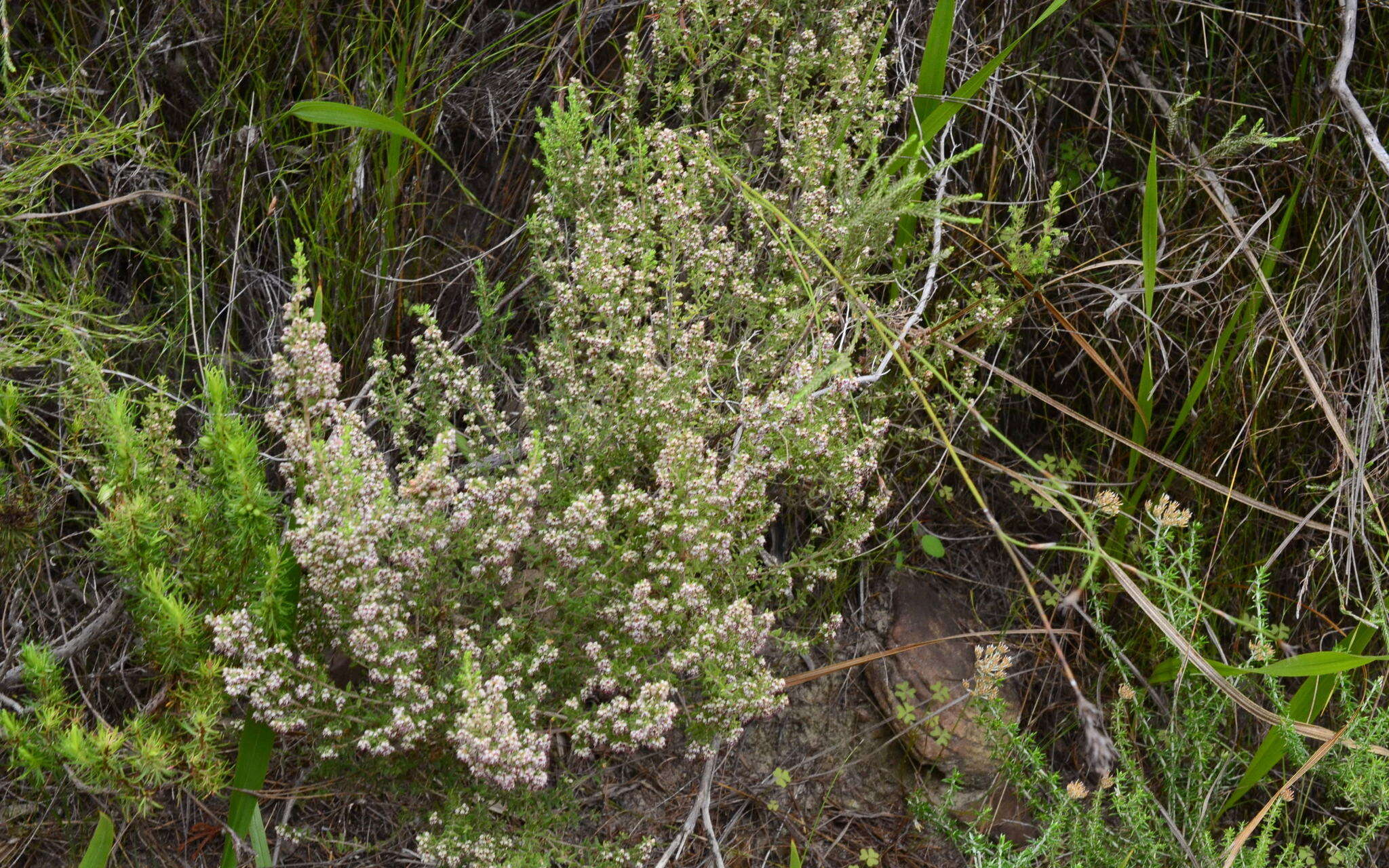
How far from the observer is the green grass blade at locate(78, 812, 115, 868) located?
6.19 ft

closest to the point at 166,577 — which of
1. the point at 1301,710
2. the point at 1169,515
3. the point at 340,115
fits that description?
the point at 340,115

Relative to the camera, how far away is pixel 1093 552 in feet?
6.13

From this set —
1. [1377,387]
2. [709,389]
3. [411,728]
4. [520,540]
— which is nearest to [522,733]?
[411,728]

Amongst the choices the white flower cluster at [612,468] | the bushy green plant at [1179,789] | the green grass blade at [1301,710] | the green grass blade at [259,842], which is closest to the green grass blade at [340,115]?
the white flower cluster at [612,468]

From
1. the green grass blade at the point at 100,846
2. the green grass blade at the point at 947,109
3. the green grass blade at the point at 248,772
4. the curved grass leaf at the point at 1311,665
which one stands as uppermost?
the green grass blade at the point at 947,109

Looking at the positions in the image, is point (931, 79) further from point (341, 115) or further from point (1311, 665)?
point (1311, 665)

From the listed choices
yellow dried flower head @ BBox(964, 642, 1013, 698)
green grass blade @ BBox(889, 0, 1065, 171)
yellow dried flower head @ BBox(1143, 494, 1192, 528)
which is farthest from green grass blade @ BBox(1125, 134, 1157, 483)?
yellow dried flower head @ BBox(964, 642, 1013, 698)

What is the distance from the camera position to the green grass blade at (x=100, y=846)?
189cm

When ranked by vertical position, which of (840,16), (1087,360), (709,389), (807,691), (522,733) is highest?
(840,16)

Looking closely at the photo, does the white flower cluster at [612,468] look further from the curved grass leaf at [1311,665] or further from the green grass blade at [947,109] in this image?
the curved grass leaf at [1311,665]

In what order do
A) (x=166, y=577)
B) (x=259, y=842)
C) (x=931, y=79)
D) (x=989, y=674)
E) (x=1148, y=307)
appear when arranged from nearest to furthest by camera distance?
(x=166, y=577), (x=259, y=842), (x=989, y=674), (x=1148, y=307), (x=931, y=79)

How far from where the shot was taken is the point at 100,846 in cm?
190

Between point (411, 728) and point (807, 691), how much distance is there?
117 centimetres

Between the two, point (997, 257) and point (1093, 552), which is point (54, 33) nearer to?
point (997, 257)
